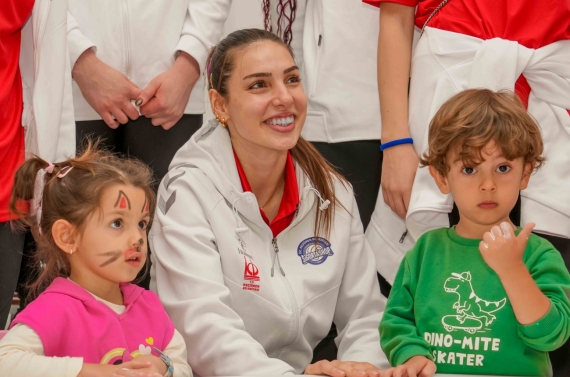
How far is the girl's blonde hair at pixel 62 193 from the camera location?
5.39ft

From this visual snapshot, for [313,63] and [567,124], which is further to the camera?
[313,63]

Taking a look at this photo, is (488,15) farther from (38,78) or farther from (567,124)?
(38,78)

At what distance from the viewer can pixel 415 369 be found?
154cm

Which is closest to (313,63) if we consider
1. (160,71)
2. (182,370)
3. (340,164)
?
(340,164)

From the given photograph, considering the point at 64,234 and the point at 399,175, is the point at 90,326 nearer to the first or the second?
the point at 64,234

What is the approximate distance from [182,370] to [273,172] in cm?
67

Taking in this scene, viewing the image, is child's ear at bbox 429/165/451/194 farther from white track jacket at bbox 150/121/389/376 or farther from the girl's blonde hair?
the girl's blonde hair

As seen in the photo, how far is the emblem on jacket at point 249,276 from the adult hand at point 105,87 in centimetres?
60

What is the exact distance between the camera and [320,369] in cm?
171

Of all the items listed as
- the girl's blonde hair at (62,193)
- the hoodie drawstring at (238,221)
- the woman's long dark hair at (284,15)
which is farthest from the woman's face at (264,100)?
the girl's blonde hair at (62,193)

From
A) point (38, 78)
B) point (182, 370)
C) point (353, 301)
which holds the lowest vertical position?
point (182, 370)

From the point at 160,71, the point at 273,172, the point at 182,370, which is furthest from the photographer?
the point at 160,71

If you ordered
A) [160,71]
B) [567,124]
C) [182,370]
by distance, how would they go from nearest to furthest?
[182,370]
[567,124]
[160,71]

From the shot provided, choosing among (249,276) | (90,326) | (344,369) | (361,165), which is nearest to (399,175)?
(361,165)
